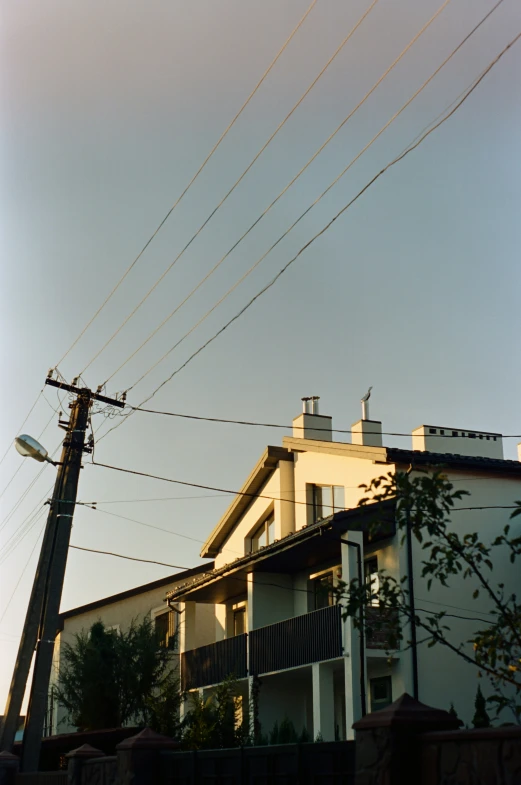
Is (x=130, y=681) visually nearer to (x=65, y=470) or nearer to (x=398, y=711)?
(x=65, y=470)

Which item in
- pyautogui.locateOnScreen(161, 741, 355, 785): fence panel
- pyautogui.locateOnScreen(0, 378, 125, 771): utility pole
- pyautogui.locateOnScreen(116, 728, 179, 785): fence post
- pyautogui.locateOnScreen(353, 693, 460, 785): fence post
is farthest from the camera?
pyautogui.locateOnScreen(0, 378, 125, 771): utility pole

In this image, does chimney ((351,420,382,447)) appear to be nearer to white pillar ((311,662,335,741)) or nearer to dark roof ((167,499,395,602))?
dark roof ((167,499,395,602))

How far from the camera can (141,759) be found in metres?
10.9

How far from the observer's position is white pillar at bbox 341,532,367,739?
20.1m

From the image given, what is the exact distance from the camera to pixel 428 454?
22391mm

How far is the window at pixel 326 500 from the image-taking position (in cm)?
2456

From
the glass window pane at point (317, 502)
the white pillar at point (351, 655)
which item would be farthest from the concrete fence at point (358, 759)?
the glass window pane at point (317, 502)

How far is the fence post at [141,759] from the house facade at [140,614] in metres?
20.4

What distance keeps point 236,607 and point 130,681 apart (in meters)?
6.37

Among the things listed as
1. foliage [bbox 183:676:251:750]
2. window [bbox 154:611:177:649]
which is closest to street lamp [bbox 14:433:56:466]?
foliage [bbox 183:676:251:750]

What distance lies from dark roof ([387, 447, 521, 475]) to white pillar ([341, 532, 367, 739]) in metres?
2.13

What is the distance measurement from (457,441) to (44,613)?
38.7ft

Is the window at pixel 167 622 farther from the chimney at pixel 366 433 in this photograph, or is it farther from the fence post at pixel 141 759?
the fence post at pixel 141 759

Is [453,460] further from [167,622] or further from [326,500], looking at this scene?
[167,622]
